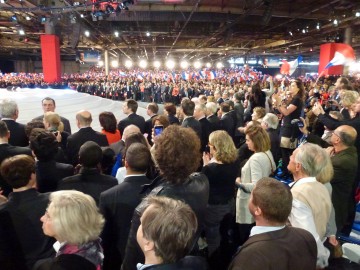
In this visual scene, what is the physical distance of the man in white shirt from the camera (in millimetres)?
1893

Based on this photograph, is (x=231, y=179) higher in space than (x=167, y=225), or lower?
lower

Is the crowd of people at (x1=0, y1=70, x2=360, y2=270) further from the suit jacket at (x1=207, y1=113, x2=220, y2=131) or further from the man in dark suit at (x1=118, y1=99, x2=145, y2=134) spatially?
the suit jacket at (x1=207, y1=113, x2=220, y2=131)

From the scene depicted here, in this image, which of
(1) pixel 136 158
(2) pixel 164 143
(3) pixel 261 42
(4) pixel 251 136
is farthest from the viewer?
(3) pixel 261 42

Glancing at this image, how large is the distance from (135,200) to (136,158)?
0.28 meters

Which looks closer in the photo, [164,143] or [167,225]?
[167,225]

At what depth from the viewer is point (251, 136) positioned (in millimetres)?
3111

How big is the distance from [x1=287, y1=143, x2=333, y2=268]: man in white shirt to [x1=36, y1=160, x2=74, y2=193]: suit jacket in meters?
1.94

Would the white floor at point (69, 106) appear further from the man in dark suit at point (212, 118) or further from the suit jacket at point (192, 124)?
the suit jacket at point (192, 124)

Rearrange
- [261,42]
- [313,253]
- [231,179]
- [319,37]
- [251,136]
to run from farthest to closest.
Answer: [261,42] < [319,37] < [251,136] < [231,179] < [313,253]

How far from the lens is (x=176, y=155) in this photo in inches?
77.3

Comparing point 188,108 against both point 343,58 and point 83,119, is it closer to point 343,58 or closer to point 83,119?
point 83,119

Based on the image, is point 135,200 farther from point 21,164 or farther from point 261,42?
point 261,42

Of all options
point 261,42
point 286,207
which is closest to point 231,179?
point 286,207

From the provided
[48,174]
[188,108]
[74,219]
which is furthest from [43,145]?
[188,108]
